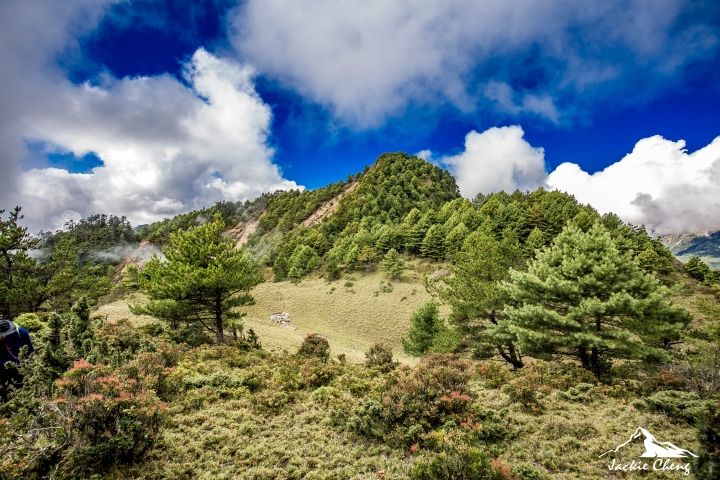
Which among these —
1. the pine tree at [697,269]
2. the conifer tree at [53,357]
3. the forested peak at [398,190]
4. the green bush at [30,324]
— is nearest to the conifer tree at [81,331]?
the conifer tree at [53,357]

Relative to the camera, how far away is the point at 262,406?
8023 mm

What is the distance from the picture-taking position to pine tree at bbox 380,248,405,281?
42359 mm

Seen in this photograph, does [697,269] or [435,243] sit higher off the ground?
[435,243]

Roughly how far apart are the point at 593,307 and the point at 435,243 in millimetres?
38440

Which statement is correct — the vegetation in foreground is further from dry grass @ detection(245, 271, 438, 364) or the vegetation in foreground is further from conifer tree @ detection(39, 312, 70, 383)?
dry grass @ detection(245, 271, 438, 364)

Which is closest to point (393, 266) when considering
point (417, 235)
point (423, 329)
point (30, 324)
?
point (417, 235)

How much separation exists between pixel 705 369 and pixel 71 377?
15.2 metres

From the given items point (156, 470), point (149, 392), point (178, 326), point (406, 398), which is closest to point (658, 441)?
point (406, 398)

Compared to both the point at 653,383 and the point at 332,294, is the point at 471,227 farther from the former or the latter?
the point at 653,383

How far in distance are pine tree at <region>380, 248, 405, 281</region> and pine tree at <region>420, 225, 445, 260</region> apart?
23.8ft

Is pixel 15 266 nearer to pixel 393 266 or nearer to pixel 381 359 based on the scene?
pixel 381 359

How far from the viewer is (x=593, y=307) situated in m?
9.72

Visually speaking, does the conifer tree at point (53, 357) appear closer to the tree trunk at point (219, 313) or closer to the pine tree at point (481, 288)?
the tree trunk at point (219, 313)

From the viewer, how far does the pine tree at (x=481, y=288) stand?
1452cm
